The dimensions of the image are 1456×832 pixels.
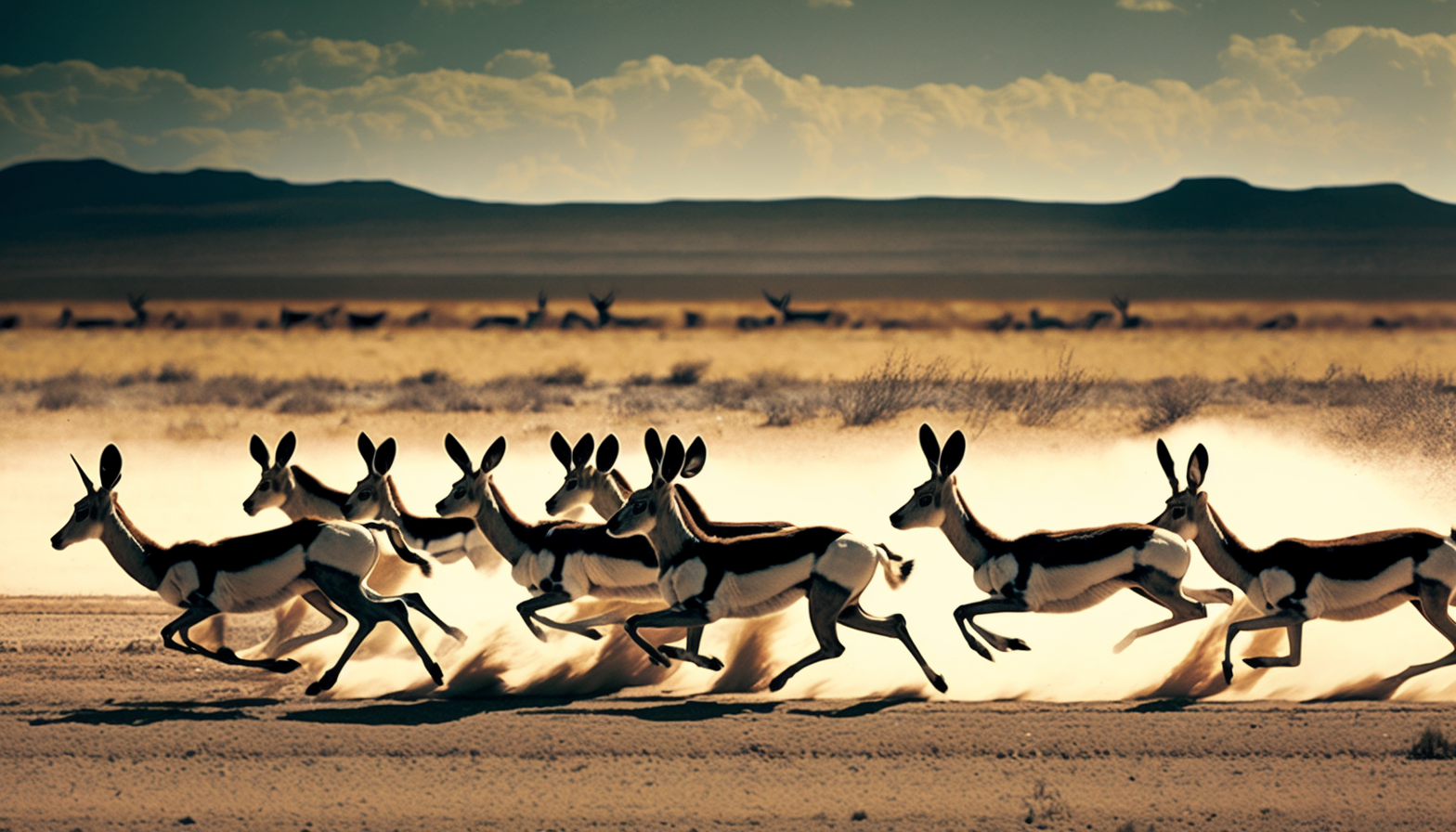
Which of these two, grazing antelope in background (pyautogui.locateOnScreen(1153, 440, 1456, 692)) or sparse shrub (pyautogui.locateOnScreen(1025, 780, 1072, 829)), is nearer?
sparse shrub (pyautogui.locateOnScreen(1025, 780, 1072, 829))

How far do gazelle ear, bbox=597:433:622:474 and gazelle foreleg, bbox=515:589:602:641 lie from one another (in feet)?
2.74

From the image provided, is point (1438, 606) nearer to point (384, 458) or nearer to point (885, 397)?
point (384, 458)

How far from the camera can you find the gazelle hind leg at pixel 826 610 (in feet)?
27.1

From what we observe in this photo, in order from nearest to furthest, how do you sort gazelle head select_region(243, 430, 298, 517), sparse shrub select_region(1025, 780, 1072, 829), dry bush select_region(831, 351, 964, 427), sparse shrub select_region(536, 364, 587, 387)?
1. sparse shrub select_region(1025, 780, 1072, 829)
2. gazelle head select_region(243, 430, 298, 517)
3. dry bush select_region(831, 351, 964, 427)
4. sparse shrub select_region(536, 364, 587, 387)

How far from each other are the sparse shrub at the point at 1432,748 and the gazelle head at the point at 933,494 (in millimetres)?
2602

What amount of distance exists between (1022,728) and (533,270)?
389ft

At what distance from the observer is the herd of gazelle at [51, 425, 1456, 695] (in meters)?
8.25

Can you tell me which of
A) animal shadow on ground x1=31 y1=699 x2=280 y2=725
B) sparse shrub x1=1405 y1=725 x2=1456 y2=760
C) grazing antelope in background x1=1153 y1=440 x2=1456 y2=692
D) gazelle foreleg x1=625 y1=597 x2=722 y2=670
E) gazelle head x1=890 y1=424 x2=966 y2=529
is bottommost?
animal shadow on ground x1=31 y1=699 x2=280 y2=725

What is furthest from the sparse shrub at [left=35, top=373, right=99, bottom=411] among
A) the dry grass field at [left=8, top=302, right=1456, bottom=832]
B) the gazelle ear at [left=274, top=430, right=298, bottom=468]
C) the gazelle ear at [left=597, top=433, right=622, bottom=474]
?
the gazelle ear at [left=597, top=433, right=622, bottom=474]

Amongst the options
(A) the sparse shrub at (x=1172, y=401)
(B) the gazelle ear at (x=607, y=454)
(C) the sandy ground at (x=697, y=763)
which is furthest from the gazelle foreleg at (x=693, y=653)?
(A) the sparse shrub at (x=1172, y=401)

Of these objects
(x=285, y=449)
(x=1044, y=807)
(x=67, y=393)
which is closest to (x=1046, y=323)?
(x=67, y=393)

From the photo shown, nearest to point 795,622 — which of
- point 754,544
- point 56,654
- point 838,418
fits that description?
point 754,544

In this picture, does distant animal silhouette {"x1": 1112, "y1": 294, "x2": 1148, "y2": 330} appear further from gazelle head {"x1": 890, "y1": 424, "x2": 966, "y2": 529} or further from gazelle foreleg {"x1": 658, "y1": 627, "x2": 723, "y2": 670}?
gazelle foreleg {"x1": 658, "y1": 627, "x2": 723, "y2": 670}

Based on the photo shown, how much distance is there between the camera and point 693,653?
8602 millimetres
